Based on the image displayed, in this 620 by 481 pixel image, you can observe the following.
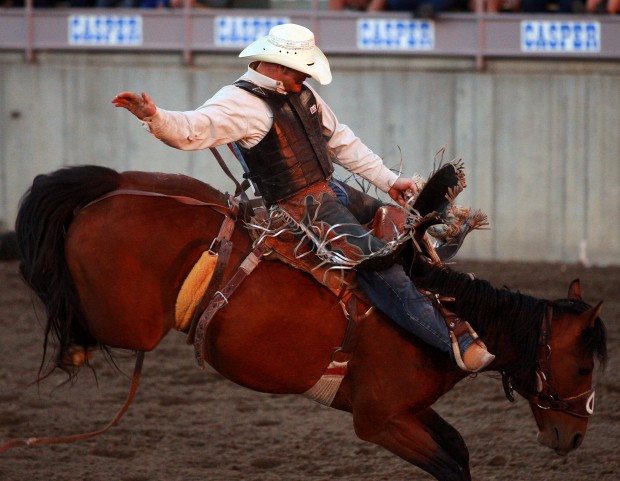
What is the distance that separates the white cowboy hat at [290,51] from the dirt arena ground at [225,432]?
1.62 meters

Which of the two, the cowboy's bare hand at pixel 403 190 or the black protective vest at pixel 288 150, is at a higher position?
the black protective vest at pixel 288 150

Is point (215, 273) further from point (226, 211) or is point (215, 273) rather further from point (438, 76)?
point (438, 76)

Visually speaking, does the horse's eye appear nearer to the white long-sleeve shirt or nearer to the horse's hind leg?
the horse's hind leg

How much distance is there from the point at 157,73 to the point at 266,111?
8747 millimetres

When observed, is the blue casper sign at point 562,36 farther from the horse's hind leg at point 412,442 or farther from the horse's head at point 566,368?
the horse's hind leg at point 412,442

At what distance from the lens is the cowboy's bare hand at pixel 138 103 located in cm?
341

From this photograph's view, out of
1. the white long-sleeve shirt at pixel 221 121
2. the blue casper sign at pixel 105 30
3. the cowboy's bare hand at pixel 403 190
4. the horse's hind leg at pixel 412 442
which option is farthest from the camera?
the blue casper sign at pixel 105 30

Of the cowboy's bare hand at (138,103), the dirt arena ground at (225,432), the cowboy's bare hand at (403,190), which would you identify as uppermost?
the cowboy's bare hand at (138,103)

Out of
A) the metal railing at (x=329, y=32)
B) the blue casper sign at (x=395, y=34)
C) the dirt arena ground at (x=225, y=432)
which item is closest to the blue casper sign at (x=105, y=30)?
the metal railing at (x=329, y=32)

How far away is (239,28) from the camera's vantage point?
39.6 ft

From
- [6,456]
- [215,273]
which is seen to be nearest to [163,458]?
[6,456]

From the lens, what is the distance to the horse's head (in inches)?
161

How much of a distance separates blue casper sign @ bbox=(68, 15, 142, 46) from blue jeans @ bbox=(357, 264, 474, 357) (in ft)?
29.8

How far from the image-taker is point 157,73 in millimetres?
12266
